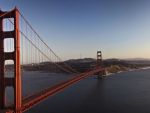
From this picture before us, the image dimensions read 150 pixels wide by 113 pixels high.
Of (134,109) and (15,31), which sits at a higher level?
(15,31)

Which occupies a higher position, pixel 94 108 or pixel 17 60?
pixel 17 60

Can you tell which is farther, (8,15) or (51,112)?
(51,112)

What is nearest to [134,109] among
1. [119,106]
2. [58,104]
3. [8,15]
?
[119,106]

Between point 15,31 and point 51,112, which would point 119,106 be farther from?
point 15,31

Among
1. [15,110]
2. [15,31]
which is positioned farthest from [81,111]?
[15,31]

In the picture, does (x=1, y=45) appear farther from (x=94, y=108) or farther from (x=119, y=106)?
(x=119, y=106)

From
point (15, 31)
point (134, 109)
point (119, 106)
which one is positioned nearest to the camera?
point (15, 31)

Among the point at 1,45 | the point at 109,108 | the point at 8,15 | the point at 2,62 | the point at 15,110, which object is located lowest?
the point at 109,108

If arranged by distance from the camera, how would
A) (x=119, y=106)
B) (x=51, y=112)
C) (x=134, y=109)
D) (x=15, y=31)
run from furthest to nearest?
(x=119, y=106) < (x=134, y=109) < (x=51, y=112) < (x=15, y=31)

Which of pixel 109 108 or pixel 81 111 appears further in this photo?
pixel 109 108
